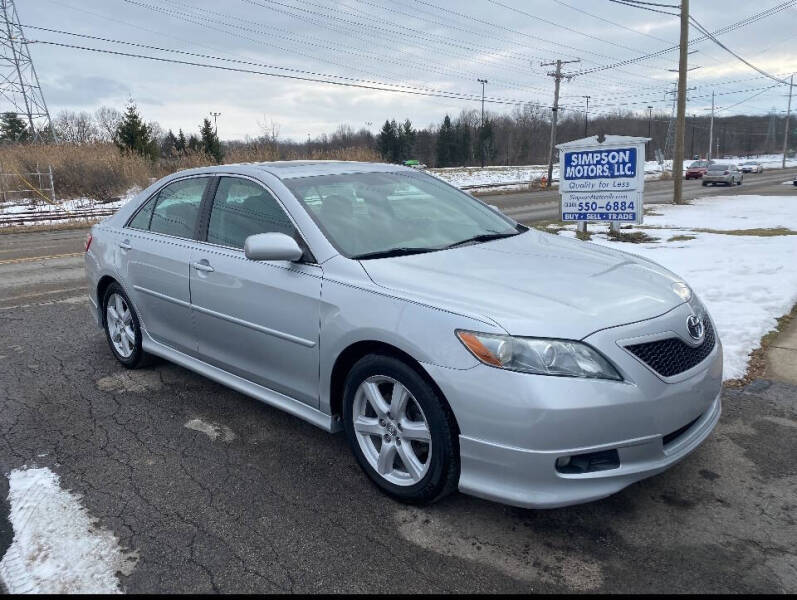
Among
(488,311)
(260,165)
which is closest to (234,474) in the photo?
(488,311)

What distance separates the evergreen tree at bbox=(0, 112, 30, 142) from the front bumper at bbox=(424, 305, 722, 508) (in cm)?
6766

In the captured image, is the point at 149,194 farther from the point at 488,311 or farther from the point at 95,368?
the point at 488,311

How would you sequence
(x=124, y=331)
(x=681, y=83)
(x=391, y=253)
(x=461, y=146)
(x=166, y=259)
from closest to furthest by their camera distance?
1. (x=391, y=253)
2. (x=166, y=259)
3. (x=124, y=331)
4. (x=681, y=83)
5. (x=461, y=146)

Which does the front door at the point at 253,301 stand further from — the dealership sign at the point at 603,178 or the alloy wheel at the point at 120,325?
the dealership sign at the point at 603,178

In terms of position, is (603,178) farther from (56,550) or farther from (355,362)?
(56,550)

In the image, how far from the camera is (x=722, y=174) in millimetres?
39656

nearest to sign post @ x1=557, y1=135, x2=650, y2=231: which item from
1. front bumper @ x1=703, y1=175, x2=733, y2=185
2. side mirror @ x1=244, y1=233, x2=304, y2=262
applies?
side mirror @ x1=244, y1=233, x2=304, y2=262

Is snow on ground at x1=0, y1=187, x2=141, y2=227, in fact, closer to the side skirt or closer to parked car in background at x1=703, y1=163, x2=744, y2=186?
the side skirt

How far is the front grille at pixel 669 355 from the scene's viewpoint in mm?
2658

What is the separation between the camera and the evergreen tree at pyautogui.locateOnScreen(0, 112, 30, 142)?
2349 inches

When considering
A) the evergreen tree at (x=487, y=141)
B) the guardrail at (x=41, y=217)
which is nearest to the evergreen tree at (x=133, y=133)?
the guardrail at (x=41, y=217)

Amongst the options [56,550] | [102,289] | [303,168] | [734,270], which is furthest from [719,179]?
[56,550]

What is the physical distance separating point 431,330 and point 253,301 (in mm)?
1297

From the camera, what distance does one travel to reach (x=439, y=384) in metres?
2.67
